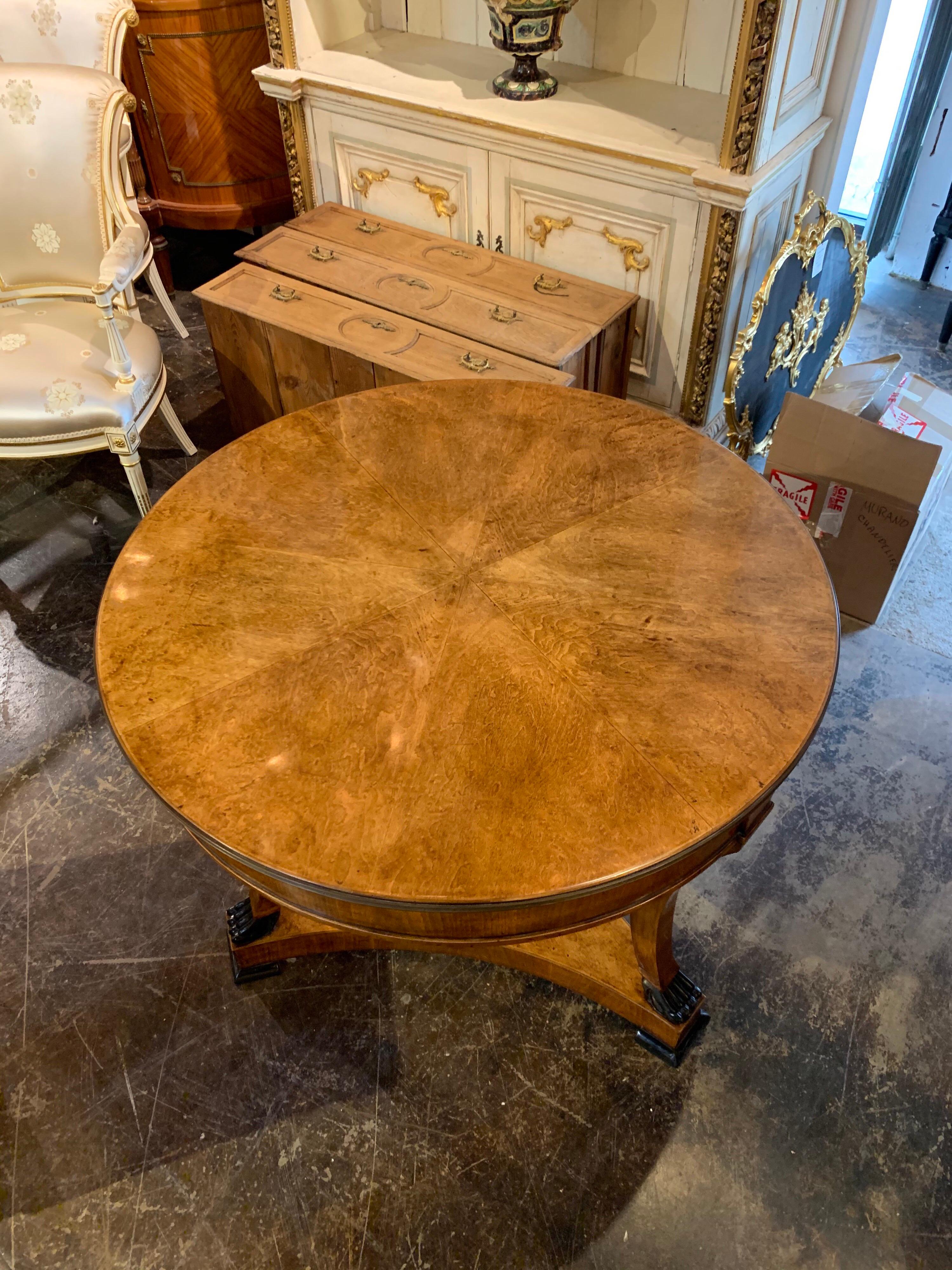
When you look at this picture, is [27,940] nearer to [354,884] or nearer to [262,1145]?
[262,1145]

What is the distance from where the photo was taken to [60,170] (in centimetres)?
219

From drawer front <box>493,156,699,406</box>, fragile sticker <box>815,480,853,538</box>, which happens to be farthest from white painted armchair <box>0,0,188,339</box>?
fragile sticker <box>815,480,853,538</box>

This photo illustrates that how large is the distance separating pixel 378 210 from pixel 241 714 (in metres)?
2.09

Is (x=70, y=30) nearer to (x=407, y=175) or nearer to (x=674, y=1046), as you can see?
(x=407, y=175)

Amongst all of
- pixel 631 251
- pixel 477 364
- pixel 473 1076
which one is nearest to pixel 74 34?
pixel 477 364

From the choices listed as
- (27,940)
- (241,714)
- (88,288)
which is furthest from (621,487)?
(88,288)

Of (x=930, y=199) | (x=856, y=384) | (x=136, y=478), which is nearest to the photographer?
(x=136, y=478)

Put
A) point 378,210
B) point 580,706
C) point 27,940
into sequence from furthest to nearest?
1. point 378,210
2. point 27,940
3. point 580,706

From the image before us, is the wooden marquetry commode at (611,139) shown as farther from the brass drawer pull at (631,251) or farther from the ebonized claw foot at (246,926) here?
the ebonized claw foot at (246,926)

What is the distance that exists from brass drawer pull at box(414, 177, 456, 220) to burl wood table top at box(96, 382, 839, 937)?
4.08 feet

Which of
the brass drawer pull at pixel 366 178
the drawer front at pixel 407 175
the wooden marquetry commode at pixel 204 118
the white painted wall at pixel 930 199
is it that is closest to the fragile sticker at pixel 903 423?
the drawer front at pixel 407 175

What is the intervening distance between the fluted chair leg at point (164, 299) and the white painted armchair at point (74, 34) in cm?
39

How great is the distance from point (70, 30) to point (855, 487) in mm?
2213

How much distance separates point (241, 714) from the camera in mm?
1174
